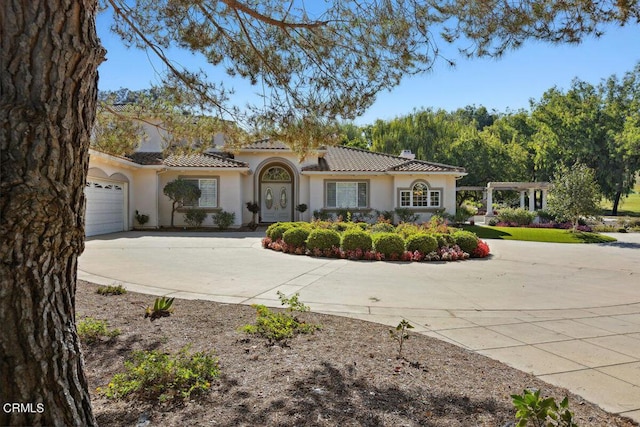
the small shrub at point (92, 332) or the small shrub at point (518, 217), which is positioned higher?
the small shrub at point (518, 217)

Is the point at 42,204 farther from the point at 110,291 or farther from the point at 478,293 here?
the point at 478,293

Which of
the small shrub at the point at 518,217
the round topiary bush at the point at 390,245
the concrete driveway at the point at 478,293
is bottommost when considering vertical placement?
the concrete driveway at the point at 478,293

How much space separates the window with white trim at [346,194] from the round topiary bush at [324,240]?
1064 cm

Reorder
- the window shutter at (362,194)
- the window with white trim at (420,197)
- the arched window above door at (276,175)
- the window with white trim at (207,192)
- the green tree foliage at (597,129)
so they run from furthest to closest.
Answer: the green tree foliage at (597,129)
the arched window above door at (276,175)
the window shutter at (362,194)
the window with white trim at (420,197)
the window with white trim at (207,192)

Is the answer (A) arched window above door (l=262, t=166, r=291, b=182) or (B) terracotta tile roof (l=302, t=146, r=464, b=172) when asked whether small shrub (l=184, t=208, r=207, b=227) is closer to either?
(A) arched window above door (l=262, t=166, r=291, b=182)

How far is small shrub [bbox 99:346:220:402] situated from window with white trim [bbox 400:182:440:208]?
20559 millimetres

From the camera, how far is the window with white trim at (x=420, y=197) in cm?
2294

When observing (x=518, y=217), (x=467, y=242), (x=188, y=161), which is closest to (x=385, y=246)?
(x=467, y=242)

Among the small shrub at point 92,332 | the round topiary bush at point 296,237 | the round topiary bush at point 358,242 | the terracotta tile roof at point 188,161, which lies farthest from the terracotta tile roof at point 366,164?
the small shrub at point 92,332

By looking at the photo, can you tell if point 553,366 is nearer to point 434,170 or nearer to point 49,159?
point 49,159

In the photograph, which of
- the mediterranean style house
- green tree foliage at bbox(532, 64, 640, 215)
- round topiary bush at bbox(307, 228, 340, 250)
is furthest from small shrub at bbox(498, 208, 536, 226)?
round topiary bush at bbox(307, 228, 340, 250)

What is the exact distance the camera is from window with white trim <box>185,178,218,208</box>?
72.0ft

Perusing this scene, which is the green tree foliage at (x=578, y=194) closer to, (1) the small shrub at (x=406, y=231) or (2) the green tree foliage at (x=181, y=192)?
(1) the small shrub at (x=406, y=231)

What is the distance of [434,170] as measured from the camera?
22.3 metres
